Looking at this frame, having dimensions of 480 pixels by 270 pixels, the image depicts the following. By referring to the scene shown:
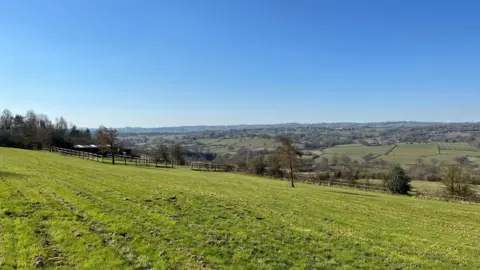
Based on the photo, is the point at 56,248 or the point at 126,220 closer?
the point at 56,248

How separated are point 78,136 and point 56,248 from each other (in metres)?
111

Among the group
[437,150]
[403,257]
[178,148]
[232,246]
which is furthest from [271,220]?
[437,150]

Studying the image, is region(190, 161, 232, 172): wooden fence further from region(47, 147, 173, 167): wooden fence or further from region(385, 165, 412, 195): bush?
region(385, 165, 412, 195): bush

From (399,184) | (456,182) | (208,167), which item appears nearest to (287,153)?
(399,184)

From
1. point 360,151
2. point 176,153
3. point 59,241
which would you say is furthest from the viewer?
point 360,151

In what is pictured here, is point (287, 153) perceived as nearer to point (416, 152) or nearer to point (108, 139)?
point (108, 139)

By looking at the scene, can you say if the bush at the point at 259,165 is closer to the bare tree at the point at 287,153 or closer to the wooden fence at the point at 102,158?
the wooden fence at the point at 102,158

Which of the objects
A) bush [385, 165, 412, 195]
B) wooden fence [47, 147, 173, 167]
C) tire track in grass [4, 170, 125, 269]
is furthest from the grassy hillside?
wooden fence [47, 147, 173, 167]

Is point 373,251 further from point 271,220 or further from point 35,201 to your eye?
point 35,201

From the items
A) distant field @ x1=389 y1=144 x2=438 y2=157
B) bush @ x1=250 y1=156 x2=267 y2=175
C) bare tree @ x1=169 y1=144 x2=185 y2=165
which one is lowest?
distant field @ x1=389 y1=144 x2=438 y2=157

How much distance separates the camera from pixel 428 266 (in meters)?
9.07

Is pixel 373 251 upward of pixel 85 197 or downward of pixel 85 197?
downward

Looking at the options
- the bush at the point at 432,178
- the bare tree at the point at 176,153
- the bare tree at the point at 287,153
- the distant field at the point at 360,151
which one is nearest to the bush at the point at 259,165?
the bare tree at the point at 176,153

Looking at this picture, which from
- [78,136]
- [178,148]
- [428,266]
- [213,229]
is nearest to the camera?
A: [428,266]
